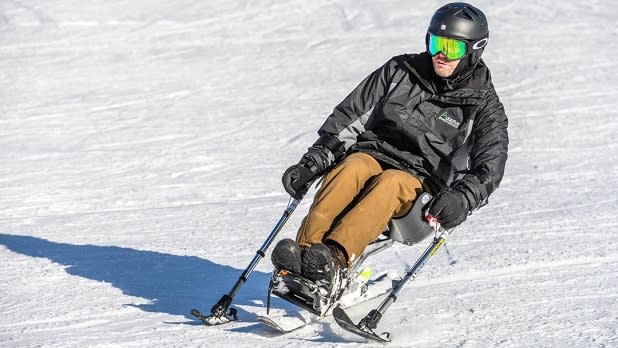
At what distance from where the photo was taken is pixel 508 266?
582 centimetres

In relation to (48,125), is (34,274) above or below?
above

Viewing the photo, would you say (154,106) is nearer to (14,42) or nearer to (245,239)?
(14,42)

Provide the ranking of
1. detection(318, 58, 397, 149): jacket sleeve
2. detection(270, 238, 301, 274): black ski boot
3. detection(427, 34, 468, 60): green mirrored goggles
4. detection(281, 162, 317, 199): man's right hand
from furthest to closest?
detection(318, 58, 397, 149): jacket sleeve
detection(427, 34, 468, 60): green mirrored goggles
detection(281, 162, 317, 199): man's right hand
detection(270, 238, 301, 274): black ski boot

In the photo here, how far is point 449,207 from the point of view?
173 inches

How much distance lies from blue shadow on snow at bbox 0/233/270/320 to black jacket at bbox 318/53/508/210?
1.16m

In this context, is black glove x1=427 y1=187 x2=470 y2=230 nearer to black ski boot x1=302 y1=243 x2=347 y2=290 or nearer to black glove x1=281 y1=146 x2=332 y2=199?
black ski boot x1=302 y1=243 x2=347 y2=290

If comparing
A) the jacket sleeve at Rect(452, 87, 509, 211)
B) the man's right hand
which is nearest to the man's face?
the jacket sleeve at Rect(452, 87, 509, 211)

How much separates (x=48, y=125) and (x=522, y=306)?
317 inches

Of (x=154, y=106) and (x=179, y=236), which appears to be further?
(x=154, y=106)

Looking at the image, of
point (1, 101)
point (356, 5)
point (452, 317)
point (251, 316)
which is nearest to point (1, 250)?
point (251, 316)

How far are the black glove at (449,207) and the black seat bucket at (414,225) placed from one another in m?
0.22

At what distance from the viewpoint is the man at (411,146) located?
4523 millimetres

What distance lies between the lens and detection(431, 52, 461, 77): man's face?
16.3 ft

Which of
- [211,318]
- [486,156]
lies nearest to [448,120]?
[486,156]
